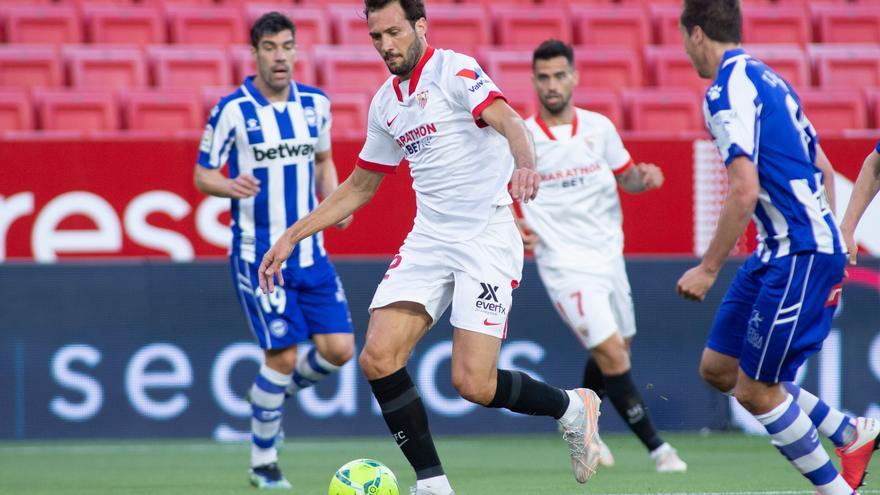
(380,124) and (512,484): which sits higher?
(380,124)

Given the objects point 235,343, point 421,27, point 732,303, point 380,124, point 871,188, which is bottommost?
point 235,343

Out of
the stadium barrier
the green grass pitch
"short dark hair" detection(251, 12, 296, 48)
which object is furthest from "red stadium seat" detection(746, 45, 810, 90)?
"short dark hair" detection(251, 12, 296, 48)

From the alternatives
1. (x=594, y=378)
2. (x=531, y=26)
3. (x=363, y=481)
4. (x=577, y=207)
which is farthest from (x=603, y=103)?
(x=363, y=481)

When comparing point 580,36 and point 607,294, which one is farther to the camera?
point 580,36

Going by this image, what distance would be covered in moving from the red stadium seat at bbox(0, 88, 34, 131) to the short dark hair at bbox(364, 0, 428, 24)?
643cm

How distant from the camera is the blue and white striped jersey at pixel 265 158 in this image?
696cm

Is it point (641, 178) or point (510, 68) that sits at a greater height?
point (510, 68)

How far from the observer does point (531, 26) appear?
12.5m

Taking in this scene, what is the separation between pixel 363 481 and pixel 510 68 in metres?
6.96

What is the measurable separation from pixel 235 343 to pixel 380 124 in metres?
3.97

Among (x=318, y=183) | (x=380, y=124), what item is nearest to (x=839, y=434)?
(x=380, y=124)

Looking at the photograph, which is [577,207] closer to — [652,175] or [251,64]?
[652,175]

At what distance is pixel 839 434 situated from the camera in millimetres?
5344

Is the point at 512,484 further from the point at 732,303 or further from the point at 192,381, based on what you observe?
the point at 192,381
